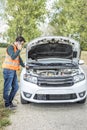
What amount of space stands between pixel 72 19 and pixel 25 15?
5836mm

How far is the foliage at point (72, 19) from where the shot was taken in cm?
3581

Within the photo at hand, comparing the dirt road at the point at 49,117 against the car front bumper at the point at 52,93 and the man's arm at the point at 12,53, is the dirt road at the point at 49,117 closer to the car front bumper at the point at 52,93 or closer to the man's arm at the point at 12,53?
the car front bumper at the point at 52,93

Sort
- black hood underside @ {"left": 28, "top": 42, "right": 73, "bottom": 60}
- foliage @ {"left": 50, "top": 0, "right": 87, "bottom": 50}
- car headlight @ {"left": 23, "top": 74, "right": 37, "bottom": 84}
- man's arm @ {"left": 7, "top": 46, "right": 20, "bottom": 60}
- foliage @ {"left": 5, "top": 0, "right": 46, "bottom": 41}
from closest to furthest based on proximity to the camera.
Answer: man's arm @ {"left": 7, "top": 46, "right": 20, "bottom": 60}
car headlight @ {"left": 23, "top": 74, "right": 37, "bottom": 84}
black hood underside @ {"left": 28, "top": 42, "right": 73, "bottom": 60}
foliage @ {"left": 50, "top": 0, "right": 87, "bottom": 50}
foliage @ {"left": 5, "top": 0, "right": 46, "bottom": 41}

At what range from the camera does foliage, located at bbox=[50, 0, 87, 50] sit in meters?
35.8

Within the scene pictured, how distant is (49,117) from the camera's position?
7.89 m

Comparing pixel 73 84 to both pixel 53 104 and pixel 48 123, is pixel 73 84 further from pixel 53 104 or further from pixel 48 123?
pixel 48 123

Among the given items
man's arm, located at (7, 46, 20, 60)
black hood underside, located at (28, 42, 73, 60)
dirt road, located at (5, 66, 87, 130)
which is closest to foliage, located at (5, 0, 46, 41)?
black hood underside, located at (28, 42, 73, 60)

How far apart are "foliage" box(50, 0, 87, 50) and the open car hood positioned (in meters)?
24.5

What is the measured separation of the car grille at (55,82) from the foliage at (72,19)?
27001 mm

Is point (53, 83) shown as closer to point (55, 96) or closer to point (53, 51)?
point (55, 96)

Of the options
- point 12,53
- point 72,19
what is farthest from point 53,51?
point 72,19

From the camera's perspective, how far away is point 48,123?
735 cm

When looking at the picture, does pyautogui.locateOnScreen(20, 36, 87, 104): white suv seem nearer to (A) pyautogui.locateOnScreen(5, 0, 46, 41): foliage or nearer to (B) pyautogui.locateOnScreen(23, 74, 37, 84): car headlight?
(B) pyautogui.locateOnScreen(23, 74, 37, 84): car headlight

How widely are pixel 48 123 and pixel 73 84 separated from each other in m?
1.70
